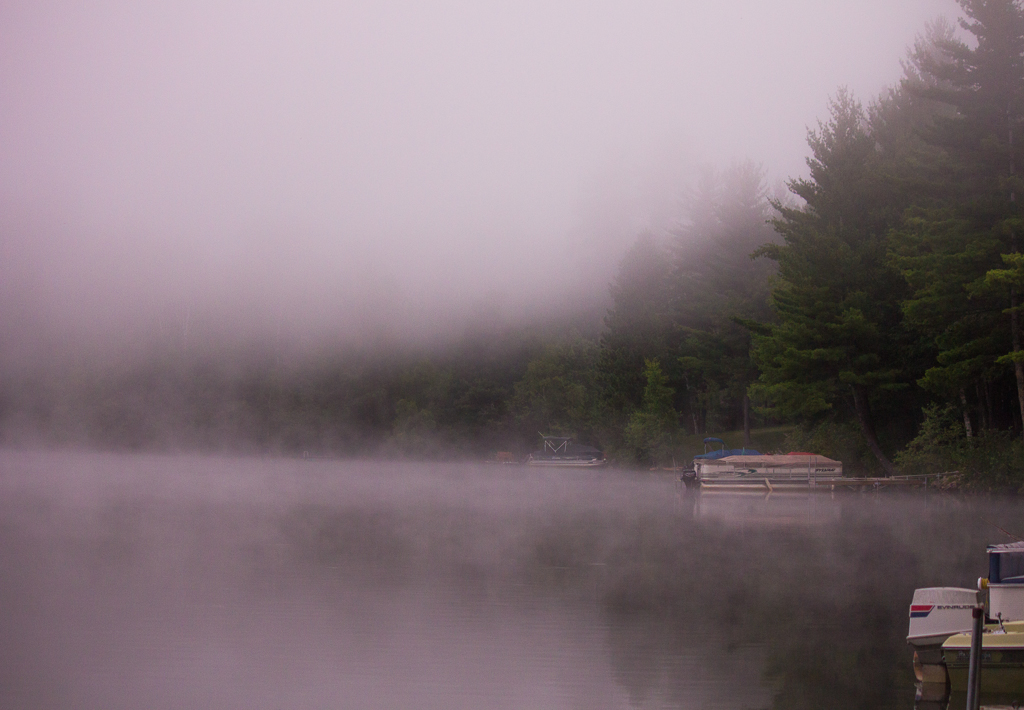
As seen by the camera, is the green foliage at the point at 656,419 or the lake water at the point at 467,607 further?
the green foliage at the point at 656,419

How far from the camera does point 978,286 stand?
129 feet

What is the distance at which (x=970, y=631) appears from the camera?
1312 cm

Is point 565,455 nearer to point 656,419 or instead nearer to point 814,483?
point 656,419

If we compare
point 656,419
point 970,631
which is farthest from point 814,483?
point 970,631

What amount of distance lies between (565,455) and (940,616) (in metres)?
85.8

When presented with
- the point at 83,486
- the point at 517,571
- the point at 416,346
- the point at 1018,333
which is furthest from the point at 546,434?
the point at 517,571

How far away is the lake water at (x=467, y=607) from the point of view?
13664mm

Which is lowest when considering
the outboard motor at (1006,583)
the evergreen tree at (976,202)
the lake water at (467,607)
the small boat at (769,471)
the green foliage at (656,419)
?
the lake water at (467,607)

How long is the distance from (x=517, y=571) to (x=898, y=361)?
36049mm

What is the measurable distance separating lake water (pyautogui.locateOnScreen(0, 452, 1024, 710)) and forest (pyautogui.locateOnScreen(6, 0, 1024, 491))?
1011 centimetres

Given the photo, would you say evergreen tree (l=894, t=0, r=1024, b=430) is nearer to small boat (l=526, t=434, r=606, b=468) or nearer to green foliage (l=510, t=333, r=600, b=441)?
small boat (l=526, t=434, r=606, b=468)

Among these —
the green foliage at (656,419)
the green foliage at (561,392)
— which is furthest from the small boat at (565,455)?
the green foliage at (656,419)

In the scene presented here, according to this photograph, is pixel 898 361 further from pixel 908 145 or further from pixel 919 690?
pixel 919 690

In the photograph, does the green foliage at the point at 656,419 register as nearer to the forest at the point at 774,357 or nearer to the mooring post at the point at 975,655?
the forest at the point at 774,357
